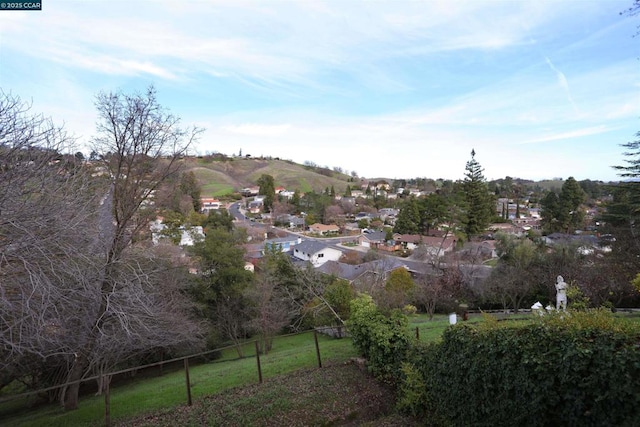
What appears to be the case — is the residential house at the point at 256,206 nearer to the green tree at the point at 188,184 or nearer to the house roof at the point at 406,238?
the green tree at the point at 188,184

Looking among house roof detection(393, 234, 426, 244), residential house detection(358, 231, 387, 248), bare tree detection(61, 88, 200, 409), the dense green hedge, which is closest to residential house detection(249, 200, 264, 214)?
residential house detection(358, 231, 387, 248)

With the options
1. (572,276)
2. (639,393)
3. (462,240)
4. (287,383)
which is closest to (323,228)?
(462,240)

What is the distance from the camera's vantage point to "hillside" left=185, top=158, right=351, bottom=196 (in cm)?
9753

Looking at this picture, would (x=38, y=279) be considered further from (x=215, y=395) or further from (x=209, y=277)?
(x=209, y=277)

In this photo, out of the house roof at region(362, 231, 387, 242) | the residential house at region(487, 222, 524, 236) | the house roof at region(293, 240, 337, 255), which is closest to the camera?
the house roof at region(293, 240, 337, 255)

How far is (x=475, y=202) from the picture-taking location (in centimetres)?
3556

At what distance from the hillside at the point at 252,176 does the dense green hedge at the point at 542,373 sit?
3367 inches

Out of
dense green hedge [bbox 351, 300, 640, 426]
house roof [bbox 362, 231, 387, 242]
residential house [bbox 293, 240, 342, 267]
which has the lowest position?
residential house [bbox 293, 240, 342, 267]

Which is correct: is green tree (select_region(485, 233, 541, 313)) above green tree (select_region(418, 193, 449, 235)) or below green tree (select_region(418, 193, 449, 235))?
below

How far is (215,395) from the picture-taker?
6.87 meters

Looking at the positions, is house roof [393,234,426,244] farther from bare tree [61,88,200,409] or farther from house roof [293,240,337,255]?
bare tree [61,88,200,409]

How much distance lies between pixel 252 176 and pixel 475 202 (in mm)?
90807

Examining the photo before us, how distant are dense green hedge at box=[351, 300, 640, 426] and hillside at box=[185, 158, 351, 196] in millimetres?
85514

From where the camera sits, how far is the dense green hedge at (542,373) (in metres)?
3.32
